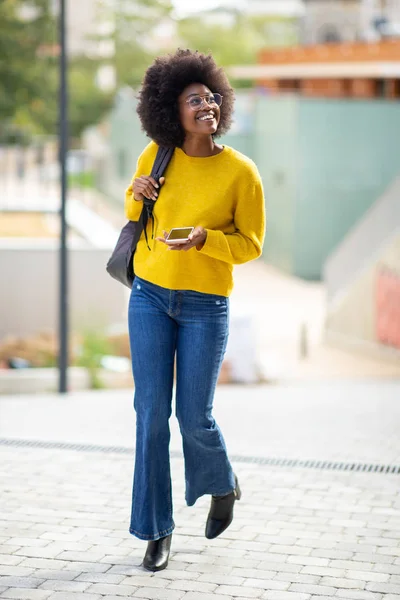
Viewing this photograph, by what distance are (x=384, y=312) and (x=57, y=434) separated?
1293 cm

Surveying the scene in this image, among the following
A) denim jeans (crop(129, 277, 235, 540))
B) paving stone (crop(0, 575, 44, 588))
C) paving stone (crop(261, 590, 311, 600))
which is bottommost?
paving stone (crop(0, 575, 44, 588))

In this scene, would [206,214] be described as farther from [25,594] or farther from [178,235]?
[25,594]

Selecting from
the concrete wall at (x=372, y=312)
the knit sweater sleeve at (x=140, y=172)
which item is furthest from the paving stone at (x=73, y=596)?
the concrete wall at (x=372, y=312)

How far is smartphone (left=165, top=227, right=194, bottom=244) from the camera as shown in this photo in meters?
3.84

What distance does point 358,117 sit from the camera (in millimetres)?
31469

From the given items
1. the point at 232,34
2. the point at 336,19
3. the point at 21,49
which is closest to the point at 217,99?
the point at 21,49

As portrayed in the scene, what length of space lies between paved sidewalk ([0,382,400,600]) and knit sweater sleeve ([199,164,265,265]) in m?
1.09

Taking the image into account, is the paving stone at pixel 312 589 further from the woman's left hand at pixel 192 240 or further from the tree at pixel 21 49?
the tree at pixel 21 49

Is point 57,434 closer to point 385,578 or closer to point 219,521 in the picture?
point 219,521

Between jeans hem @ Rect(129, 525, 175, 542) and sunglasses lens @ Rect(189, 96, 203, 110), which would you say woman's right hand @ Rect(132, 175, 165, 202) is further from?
jeans hem @ Rect(129, 525, 175, 542)

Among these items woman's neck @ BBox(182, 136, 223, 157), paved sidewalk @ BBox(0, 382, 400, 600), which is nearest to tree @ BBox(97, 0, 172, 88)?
paved sidewalk @ BBox(0, 382, 400, 600)

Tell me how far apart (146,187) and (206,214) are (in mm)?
223

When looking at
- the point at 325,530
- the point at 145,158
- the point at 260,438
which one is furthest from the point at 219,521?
the point at 260,438

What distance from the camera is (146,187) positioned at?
399 centimetres
